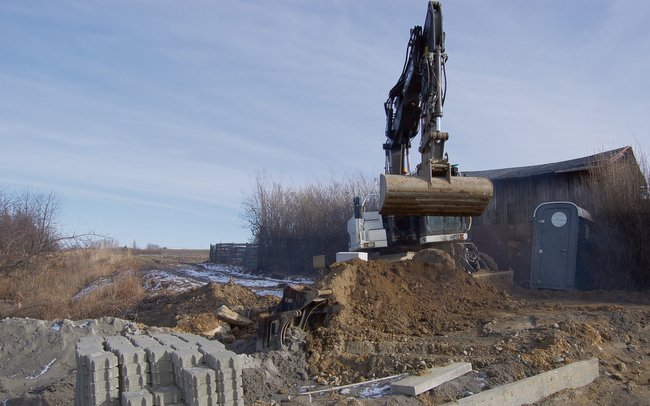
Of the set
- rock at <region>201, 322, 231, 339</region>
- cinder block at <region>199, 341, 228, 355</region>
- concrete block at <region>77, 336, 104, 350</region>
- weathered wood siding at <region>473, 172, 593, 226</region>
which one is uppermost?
weathered wood siding at <region>473, 172, 593, 226</region>

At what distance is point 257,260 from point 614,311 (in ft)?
92.0

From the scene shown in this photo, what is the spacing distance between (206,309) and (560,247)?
8.98m

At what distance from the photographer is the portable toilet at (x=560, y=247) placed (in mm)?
15992

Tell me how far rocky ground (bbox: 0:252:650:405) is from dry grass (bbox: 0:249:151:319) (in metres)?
3.68

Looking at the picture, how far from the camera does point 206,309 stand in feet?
47.2

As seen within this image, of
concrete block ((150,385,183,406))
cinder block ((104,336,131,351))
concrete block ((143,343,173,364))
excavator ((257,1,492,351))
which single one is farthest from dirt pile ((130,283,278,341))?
concrete block ((150,385,183,406))

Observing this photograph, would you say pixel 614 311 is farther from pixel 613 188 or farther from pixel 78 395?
pixel 78 395

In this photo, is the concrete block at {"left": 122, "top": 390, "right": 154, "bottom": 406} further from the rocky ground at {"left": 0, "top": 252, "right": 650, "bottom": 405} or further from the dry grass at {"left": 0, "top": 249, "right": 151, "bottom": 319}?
the dry grass at {"left": 0, "top": 249, "right": 151, "bottom": 319}

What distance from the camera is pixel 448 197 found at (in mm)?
8867

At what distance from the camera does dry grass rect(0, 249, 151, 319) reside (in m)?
16.8

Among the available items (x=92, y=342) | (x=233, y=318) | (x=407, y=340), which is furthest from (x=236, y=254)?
(x=92, y=342)

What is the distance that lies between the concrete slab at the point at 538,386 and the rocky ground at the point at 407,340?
0.13 metres

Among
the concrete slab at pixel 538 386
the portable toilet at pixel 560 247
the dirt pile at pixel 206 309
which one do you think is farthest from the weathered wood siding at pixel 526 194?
the concrete slab at pixel 538 386

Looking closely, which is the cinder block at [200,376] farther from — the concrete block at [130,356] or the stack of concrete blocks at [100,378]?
the stack of concrete blocks at [100,378]
